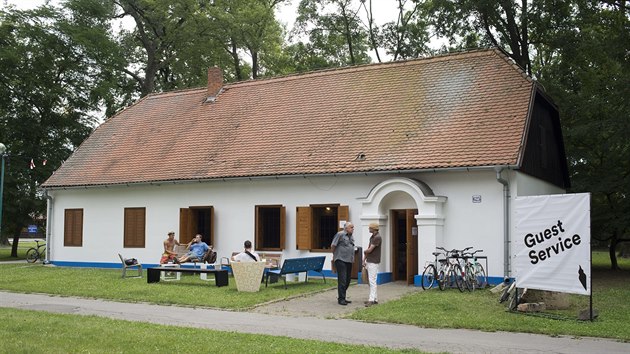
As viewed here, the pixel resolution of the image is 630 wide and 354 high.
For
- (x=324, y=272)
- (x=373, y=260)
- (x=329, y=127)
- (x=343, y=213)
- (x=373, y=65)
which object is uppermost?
(x=373, y=65)

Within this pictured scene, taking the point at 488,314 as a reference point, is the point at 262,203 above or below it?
above

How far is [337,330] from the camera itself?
1121cm

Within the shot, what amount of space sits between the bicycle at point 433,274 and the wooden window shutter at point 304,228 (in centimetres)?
437

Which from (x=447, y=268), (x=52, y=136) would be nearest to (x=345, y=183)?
(x=447, y=268)

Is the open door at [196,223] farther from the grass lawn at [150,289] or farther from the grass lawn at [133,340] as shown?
the grass lawn at [133,340]

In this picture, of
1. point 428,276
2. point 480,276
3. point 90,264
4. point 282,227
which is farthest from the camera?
point 90,264

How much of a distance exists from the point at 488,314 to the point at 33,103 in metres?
29.4

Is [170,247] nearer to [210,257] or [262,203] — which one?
[210,257]

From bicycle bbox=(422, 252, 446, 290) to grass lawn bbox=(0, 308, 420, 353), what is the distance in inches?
279

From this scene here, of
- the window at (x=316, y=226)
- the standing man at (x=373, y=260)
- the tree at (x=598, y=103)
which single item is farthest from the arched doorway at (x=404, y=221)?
the tree at (x=598, y=103)

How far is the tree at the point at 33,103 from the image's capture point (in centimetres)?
3350

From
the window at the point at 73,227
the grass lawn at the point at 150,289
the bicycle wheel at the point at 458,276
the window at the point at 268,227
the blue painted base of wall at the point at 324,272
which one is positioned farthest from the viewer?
the window at the point at 73,227

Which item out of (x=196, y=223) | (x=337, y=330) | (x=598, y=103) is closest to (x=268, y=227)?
(x=196, y=223)

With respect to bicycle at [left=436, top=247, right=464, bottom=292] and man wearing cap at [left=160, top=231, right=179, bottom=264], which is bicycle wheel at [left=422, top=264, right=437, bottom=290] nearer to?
bicycle at [left=436, top=247, right=464, bottom=292]
